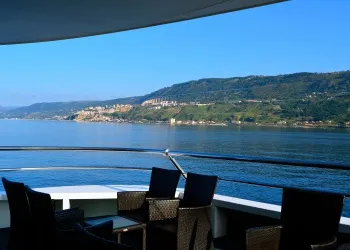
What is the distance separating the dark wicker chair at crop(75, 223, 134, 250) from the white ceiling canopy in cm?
250

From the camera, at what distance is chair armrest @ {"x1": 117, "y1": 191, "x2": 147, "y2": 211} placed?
12.6ft

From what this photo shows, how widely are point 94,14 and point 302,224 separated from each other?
8.81 ft

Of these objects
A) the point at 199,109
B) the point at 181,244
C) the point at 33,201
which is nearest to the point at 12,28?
the point at 33,201

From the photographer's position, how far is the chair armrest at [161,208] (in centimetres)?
360

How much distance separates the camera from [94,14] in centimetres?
391

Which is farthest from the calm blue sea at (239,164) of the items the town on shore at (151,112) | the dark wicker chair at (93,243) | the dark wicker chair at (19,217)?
the dark wicker chair at (93,243)

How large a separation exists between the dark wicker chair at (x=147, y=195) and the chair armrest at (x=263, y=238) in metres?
1.33

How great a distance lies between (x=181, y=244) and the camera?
3.20m

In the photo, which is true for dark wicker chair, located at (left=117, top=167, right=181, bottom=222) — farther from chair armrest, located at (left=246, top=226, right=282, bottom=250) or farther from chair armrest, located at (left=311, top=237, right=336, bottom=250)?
chair armrest, located at (left=311, top=237, right=336, bottom=250)

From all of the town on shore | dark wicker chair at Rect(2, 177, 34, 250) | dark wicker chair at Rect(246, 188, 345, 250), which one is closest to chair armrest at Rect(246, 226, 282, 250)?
dark wicker chair at Rect(246, 188, 345, 250)

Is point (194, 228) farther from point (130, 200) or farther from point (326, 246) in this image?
point (326, 246)

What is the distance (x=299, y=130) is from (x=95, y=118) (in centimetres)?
3851

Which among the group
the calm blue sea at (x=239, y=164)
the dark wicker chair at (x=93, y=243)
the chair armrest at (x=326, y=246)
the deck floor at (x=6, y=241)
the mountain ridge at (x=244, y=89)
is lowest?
the calm blue sea at (x=239, y=164)

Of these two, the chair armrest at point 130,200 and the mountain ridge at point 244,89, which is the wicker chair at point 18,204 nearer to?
the chair armrest at point 130,200
